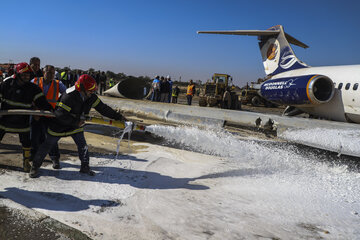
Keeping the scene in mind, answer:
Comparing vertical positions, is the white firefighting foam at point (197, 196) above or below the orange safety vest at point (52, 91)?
below

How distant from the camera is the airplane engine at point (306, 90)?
8.60 metres

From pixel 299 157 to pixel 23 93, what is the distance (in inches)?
234

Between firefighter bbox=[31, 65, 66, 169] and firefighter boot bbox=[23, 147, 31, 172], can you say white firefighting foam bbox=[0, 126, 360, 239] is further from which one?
firefighter bbox=[31, 65, 66, 169]

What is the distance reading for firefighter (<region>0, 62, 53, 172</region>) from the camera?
435 cm

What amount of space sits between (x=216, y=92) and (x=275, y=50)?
7.85 m

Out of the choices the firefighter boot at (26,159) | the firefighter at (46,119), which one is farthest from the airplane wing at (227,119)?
the firefighter boot at (26,159)

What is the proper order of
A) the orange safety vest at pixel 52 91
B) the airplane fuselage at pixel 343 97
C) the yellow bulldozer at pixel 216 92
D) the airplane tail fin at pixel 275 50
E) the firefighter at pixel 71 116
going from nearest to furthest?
the firefighter at pixel 71 116
the orange safety vest at pixel 52 91
the airplane fuselage at pixel 343 97
the airplane tail fin at pixel 275 50
the yellow bulldozer at pixel 216 92

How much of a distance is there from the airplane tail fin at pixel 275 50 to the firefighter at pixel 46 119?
977 centimetres

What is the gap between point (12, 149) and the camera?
5.60m

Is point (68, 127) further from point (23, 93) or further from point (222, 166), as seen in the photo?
point (222, 166)

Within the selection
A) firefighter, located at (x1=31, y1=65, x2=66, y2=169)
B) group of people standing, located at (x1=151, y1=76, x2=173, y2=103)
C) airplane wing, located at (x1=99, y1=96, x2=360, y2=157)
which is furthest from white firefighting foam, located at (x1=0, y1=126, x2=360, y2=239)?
group of people standing, located at (x1=151, y1=76, x2=173, y2=103)

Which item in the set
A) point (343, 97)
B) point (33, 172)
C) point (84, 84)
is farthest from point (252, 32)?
point (33, 172)

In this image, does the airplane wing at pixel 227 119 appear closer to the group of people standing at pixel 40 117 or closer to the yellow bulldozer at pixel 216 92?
the group of people standing at pixel 40 117

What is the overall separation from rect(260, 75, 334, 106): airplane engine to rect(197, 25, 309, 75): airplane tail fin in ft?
8.17
